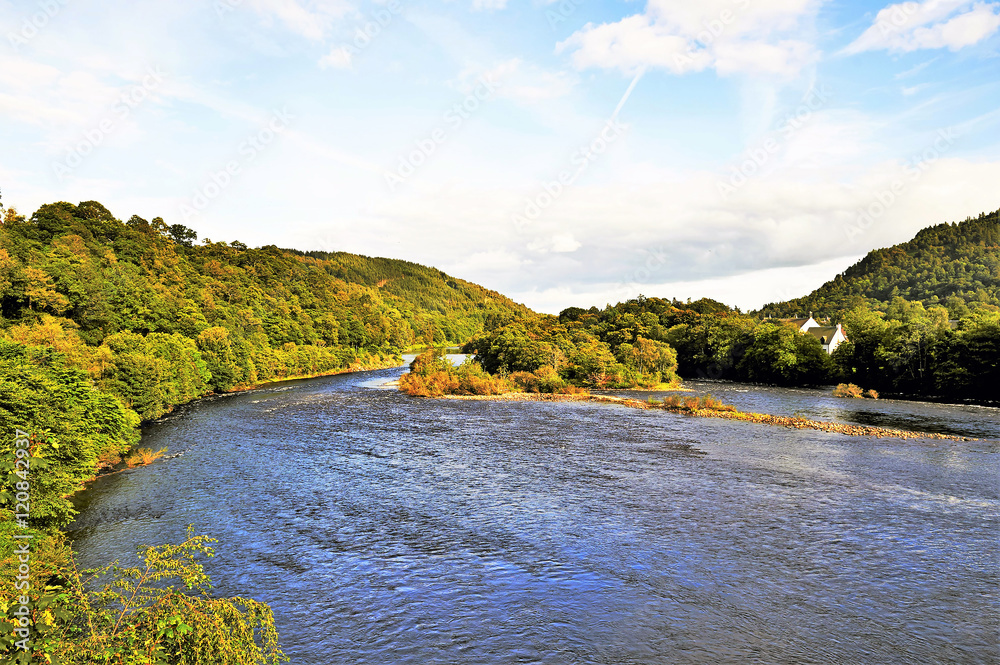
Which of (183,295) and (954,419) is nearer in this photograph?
(954,419)

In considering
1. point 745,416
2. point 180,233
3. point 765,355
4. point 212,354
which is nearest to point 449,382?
point 212,354

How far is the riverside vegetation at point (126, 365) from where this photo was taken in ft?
24.0

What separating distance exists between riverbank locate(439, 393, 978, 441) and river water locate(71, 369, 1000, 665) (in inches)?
88.2

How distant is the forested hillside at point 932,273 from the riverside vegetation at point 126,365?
88250 mm

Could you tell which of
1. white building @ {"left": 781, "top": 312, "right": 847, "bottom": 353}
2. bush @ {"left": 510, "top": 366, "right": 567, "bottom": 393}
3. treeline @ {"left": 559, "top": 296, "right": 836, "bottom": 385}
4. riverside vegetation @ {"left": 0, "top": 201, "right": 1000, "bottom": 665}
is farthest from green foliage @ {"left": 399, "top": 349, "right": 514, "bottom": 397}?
white building @ {"left": 781, "top": 312, "right": 847, "bottom": 353}

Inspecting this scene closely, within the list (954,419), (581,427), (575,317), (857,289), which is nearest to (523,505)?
(581,427)

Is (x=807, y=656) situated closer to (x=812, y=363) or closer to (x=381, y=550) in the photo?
(x=381, y=550)

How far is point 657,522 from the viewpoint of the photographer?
21.8 metres

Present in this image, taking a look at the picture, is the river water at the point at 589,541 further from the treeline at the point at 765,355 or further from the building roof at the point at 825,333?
the building roof at the point at 825,333

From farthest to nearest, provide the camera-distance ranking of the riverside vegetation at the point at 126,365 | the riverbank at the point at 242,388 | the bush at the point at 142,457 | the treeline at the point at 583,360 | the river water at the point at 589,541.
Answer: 1. the treeline at the point at 583,360
2. the bush at the point at 142,457
3. the riverbank at the point at 242,388
4. the river water at the point at 589,541
5. the riverside vegetation at the point at 126,365

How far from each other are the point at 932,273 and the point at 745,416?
107762 millimetres

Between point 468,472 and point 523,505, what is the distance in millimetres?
6238

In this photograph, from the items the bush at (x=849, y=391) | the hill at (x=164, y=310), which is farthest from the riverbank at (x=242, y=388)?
the bush at (x=849, y=391)

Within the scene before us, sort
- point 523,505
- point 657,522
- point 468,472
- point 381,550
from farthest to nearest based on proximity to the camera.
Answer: point 468,472, point 523,505, point 657,522, point 381,550
